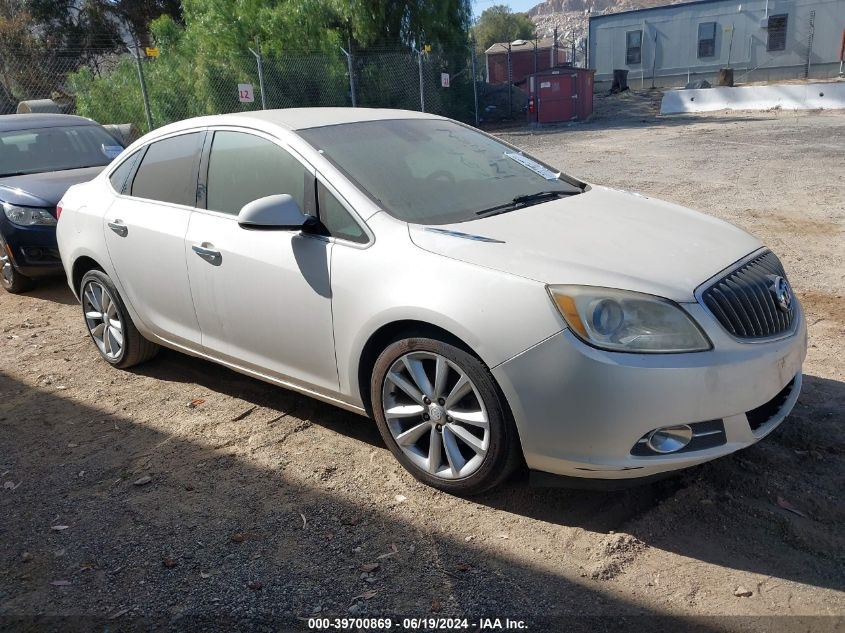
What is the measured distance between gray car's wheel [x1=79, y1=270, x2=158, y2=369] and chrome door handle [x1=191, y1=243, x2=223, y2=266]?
1097 mm

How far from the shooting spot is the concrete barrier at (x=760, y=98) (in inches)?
883

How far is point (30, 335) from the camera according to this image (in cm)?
611

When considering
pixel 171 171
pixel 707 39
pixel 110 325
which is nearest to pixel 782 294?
pixel 171 171

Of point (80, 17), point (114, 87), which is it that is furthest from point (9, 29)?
point (114, 87)

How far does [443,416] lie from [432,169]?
1.37 m

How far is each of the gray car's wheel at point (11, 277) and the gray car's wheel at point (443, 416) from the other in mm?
5358

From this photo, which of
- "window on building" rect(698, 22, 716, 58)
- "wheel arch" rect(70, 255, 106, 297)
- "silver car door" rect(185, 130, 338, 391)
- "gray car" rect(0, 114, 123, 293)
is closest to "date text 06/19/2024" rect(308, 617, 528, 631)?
"silver car door" rect(185, 130, 338, 391)

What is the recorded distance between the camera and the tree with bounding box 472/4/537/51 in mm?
66750

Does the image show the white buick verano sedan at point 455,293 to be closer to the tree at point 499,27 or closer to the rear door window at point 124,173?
the rear door window at point 124,173

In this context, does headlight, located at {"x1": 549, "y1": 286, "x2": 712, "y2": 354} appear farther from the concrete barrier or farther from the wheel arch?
the concrete barrier

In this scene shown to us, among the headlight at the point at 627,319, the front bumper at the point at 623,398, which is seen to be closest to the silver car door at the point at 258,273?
the front bumper at the point at 623,398

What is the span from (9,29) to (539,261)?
29.0 m

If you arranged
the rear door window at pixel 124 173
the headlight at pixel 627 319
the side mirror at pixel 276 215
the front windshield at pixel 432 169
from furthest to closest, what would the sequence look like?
the rear door window at pixel 124 173 < the front windshield at pixel 432 169 < the side mirror at pixel 276 215 < the headlight at pixel 627 319

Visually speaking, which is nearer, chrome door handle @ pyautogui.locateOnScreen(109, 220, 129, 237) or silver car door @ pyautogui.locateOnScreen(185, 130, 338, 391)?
silver car door @ pyautogui.locateOnScreen(185, 130, 338, 391)
